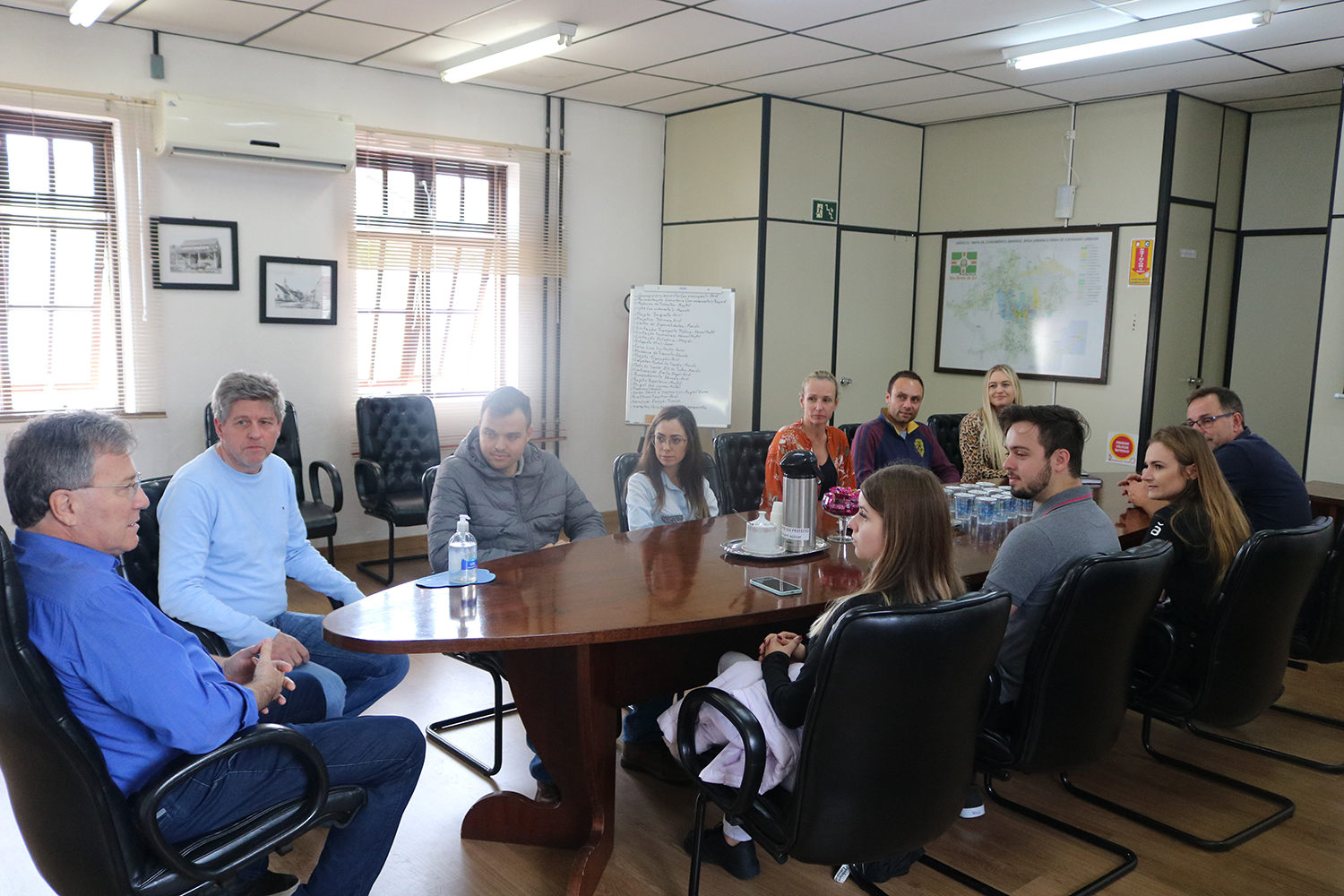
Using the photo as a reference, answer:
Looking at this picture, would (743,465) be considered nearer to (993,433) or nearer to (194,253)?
(993,433)

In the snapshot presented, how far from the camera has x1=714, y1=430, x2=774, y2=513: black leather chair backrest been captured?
4.39 metres

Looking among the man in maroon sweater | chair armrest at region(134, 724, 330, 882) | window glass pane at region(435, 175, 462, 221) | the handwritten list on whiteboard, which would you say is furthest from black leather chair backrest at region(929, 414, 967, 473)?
chair armrest at region(134, 724, 330, 882)

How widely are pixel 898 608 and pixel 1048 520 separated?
0.89 m

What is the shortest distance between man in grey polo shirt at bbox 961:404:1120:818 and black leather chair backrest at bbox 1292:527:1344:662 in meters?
1.26

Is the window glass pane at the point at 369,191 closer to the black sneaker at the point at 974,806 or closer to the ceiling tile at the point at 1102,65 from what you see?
the ceiling tile at the point at 1102,65

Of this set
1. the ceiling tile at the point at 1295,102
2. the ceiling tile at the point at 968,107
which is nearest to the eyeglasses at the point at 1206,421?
the ceiling tile at the point at 968,107

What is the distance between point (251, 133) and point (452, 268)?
57.3 inches

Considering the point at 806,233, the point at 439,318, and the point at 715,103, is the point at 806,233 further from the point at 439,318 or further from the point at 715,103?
the point at 439,318

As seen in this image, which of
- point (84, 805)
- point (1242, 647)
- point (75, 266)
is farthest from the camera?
point (75, 266)

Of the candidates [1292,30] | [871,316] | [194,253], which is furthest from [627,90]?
[1292,30]

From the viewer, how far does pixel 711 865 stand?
2672 mm

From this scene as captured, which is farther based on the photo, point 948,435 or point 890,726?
point 948,435

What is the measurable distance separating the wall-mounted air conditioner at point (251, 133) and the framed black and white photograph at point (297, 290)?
21.7 inches

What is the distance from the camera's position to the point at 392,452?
5711mm
